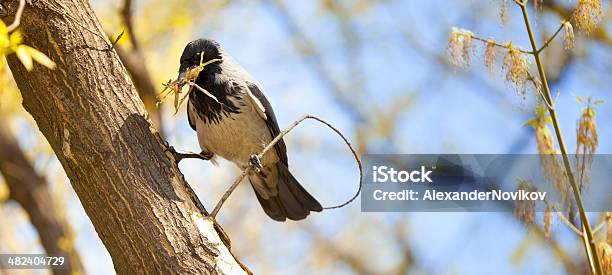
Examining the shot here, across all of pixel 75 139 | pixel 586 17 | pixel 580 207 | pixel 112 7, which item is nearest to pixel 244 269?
pixel 75 139

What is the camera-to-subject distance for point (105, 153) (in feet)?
9.89

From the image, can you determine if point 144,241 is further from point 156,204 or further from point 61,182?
point 61,182

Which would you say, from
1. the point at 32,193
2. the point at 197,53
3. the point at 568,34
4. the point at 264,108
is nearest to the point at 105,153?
the point at 197,53

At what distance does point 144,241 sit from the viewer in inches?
117

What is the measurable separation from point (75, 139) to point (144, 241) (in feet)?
1.72

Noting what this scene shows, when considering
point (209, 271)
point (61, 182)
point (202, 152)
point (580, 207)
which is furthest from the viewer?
point (61, 182)

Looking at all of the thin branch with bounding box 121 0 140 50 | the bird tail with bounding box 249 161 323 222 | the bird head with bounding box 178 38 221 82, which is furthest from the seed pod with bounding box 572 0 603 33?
the thin branch with bounding box 121 0 140 50

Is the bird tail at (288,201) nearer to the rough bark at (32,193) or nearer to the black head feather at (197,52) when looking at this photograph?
the black head feather at (197,52)

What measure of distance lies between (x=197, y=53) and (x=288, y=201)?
49.9 inches

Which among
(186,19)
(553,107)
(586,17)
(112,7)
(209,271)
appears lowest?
(209,271)

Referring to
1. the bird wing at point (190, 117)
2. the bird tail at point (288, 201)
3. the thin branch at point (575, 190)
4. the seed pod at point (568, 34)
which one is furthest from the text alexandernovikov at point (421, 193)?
the thin branch at point (575, 190)

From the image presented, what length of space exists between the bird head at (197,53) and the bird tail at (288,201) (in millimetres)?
947

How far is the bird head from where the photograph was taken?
446cm

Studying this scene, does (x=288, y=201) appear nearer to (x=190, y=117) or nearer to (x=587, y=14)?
(x=190, y=117)
